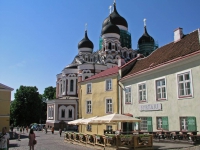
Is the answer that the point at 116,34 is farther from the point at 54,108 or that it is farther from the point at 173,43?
the point at 173,43

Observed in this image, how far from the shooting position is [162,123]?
18.4 metres

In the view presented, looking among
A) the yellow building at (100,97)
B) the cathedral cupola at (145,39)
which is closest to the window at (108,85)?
the yellow building at (100,97)

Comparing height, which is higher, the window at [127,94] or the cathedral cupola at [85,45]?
the cathedral cupola at [85,45]

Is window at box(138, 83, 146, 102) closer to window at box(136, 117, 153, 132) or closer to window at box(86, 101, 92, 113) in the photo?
window at box(136, 117, 153, 132)

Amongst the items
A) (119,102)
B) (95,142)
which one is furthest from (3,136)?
(119,102)

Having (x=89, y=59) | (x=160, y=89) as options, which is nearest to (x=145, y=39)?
(x=89, y=59)

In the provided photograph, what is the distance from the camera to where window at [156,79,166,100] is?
18.7 meters

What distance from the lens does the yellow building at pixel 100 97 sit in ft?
84.0

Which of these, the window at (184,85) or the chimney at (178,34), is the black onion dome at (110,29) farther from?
the window at (184,85)

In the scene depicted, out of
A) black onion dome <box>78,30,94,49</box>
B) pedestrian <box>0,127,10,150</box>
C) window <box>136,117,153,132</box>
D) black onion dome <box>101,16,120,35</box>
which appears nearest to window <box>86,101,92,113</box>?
window <box>136,117,153,132</box>

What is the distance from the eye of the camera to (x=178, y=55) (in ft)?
Result: 58.6

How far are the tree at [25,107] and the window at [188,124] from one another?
50042 millimetres

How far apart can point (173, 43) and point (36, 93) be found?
1907 inches

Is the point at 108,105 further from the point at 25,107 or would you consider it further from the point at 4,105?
the point at 25,107
